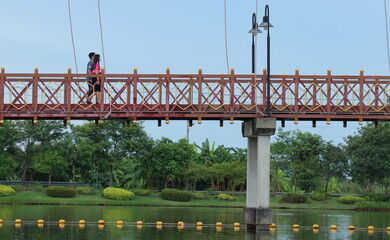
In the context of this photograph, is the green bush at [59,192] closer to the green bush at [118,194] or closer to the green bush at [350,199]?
the green bush at [118,194]

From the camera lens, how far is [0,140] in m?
80.6

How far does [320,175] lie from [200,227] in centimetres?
4224

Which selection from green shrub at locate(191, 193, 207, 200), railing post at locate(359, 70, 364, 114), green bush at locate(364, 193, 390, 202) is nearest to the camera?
railing post at locate(359, 70, 364, 114)

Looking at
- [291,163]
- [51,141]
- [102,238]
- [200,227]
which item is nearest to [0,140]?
[51,141]

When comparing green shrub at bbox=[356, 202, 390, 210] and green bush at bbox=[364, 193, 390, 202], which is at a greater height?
green bush at bbox=[364, 193, 390, 202]

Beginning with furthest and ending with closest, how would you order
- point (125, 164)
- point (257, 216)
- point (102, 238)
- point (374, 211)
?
1. point (125, 164)
2. point (374, 211)
3. point (257, 216)
4. point (102, 238)

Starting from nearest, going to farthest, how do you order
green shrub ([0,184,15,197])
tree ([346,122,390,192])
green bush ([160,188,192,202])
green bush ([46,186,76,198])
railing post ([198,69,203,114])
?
1. railing post ([198,69,203,114])
2. green shrub ([0,184,15,197])
3. green bush ([46,186,76,198])
4. green bush ([160,188,192,202])
5. tree ([346,122,390,192])

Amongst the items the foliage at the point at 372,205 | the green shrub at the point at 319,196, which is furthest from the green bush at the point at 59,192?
the foliage at the point at 372,205

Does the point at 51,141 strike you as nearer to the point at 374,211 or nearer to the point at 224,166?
the point at 224,166

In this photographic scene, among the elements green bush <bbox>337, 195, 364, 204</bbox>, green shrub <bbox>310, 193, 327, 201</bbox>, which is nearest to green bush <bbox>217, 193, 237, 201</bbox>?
green shrub <bbox>310, 193, 327, 201</bbox>

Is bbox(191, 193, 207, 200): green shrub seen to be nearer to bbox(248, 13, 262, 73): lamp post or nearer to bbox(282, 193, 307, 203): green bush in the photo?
bbox(282, 193, 307, 203): green bush

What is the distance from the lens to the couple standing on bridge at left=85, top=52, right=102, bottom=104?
40.2 meters

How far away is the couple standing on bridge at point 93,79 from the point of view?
132ft

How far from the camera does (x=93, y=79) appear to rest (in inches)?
1613
